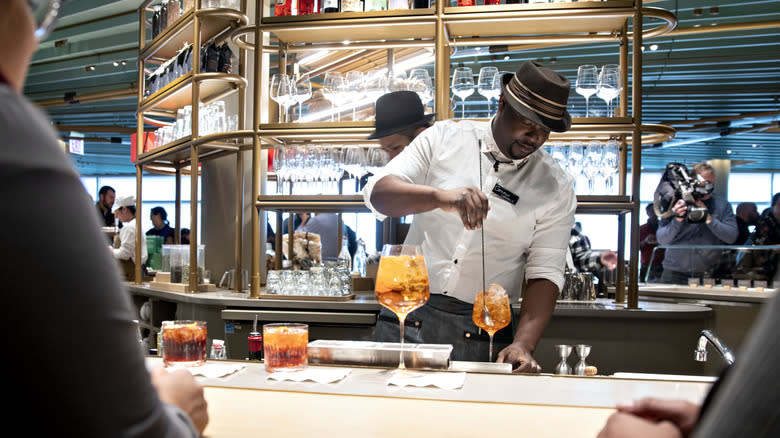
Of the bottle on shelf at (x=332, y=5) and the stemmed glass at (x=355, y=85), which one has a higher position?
the bottle on shelf at (x=332, y=5)

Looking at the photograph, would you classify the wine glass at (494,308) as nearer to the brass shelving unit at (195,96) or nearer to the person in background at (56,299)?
the person in background at (56,299)

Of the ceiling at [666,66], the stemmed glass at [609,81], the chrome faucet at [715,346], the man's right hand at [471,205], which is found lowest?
the chrome faucet at [715,346]

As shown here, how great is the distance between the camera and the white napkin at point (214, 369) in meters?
1.31

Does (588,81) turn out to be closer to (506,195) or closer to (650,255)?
(506,195)

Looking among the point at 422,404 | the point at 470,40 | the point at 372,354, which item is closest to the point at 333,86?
the point at 470,40

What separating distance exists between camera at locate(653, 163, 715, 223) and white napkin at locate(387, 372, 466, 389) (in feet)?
13.6

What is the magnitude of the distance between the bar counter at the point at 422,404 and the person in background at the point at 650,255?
3.91 m

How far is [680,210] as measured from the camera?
494cm

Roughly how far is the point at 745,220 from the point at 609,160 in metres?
3.20

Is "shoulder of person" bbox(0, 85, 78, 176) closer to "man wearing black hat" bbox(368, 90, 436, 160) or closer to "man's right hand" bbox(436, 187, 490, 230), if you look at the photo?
"man's right hand" bbox(436, 187, 490, 230)

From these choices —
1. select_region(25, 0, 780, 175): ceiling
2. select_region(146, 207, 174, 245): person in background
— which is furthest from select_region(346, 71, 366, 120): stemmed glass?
select_region(146, 207, 174, 245): person in background

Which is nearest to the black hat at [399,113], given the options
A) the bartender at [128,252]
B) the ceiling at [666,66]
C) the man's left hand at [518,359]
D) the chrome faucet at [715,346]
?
the man's left hand at [518,359]

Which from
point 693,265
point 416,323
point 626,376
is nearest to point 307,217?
point 693,265

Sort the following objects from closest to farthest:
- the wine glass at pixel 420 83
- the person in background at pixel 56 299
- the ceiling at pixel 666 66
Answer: the person in background at pixel 56 299
the wine glass at pixel 420 83
the ceiling at pixel 666 66
